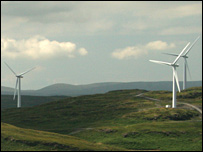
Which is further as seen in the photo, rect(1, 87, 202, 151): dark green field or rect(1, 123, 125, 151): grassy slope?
rect(1, 87, 202, 151): dark green field

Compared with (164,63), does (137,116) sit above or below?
below

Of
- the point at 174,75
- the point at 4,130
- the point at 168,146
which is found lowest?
the point at 168,146

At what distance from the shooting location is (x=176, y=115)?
18175cm

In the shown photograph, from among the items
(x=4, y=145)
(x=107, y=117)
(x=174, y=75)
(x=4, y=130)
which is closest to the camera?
(x=4, y=145)

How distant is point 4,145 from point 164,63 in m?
110

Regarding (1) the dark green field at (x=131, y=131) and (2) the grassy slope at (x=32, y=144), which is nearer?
(2) the grassy slope at (x=32, y=144)

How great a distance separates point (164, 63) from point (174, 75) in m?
9.13

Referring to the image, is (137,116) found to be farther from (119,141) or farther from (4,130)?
(4,130)

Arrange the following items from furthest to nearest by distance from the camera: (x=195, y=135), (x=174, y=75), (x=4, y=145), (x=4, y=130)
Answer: (x=174, y=75) → (x=195, y=135) → (x=4, y=130) → (x=4, y=145)

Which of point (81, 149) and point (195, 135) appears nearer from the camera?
point (81, 149)

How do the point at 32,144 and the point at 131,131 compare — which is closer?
the point at 32,144

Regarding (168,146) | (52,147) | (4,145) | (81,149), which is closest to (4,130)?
(4,145)

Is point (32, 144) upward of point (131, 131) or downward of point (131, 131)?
upward

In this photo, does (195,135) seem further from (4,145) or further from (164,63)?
(4,145)
